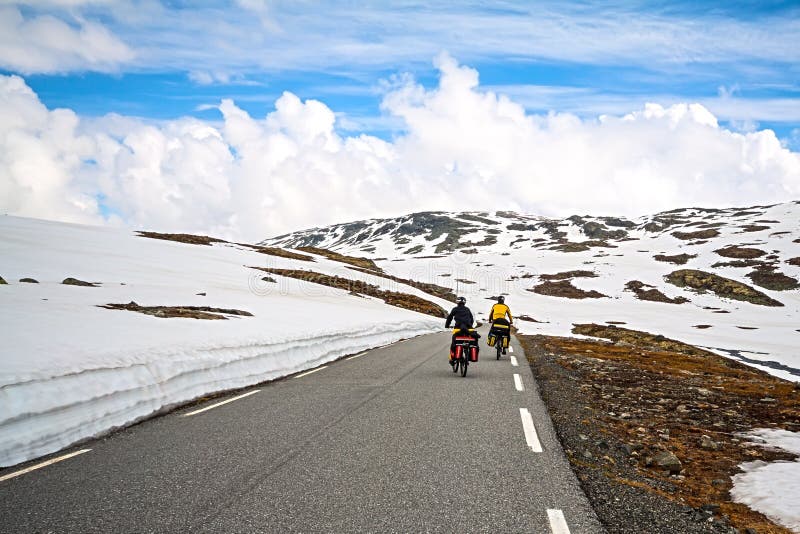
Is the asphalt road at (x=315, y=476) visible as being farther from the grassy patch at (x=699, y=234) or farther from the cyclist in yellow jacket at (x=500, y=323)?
the grassy patch at (x=699, y=234)

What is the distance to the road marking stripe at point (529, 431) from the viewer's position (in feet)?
22.6

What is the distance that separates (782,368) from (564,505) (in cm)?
3587

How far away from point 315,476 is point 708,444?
240 inches

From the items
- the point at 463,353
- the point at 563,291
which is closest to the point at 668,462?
the point at 463,353

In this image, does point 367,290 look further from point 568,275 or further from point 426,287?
point 568,275

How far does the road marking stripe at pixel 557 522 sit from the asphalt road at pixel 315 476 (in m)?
0.02

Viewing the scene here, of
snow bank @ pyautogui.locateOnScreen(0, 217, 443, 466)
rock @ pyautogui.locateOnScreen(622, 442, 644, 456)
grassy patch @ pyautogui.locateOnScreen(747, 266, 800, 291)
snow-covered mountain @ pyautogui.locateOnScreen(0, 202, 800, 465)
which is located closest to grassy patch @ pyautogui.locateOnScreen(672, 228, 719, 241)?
snow-covered mountain @ pyautogui.locateOnScreen(0, 202, 800, 465)

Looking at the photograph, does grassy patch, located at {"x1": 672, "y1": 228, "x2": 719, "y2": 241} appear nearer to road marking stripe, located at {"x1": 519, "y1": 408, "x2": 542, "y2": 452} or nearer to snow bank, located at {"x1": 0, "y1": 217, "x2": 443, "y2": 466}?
snow bank, located at {"x1": 0, "y1": 217, "x2": 443, "y2": 466}

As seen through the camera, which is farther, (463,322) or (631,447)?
(463,322)

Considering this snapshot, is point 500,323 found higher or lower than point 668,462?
higher

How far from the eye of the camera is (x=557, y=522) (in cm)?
452

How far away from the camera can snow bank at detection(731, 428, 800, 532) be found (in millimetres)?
4977

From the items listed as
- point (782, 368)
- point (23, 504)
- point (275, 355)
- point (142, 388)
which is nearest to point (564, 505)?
point (23, 504)

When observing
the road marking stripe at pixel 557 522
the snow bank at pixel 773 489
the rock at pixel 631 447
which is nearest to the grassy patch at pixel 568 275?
the rock at pixel 631 447
